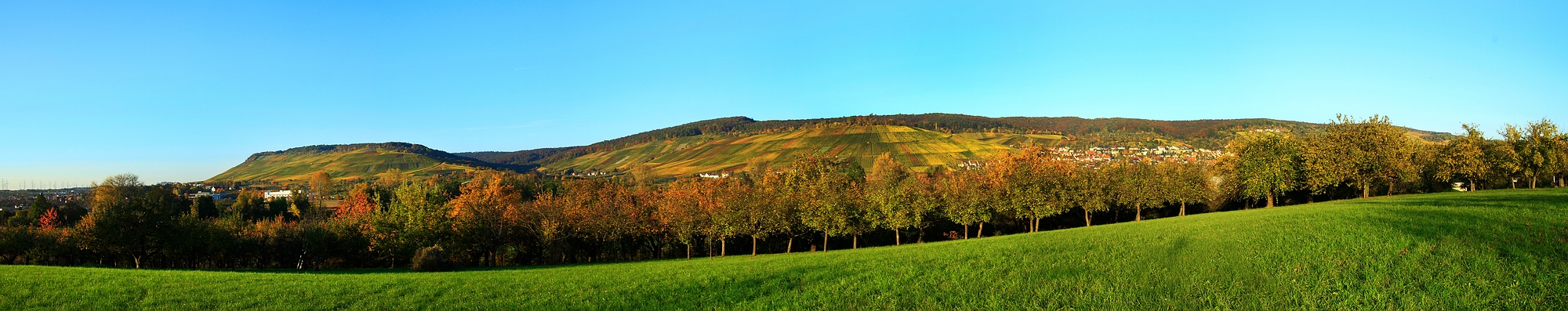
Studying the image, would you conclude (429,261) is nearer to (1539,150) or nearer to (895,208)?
(895,208)

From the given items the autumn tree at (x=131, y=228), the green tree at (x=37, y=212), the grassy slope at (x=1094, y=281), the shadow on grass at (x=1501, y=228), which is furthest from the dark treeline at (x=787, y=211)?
the shadow on grass at (x=1501, y=228)

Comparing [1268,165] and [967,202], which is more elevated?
[1268,165]

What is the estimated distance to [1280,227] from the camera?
23688mm

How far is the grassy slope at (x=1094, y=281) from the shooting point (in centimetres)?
1170

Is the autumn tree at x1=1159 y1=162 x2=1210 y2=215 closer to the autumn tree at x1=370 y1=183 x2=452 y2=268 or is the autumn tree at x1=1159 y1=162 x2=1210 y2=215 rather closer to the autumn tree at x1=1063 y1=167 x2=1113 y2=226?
the autumn tree at x1=1063 y1=167 x2=1113 y2=226

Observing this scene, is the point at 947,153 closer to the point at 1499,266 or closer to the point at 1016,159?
the point at 1016,159

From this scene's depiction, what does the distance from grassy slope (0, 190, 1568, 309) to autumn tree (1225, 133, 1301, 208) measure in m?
45.5

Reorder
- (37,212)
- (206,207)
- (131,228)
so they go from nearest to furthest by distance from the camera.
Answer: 1. (131,228)
2. (37,212)
3. (206,207)

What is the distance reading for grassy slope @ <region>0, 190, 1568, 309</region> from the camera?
11.7 metres

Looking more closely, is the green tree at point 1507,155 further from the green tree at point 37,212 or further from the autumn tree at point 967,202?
the green tree at point 37,212

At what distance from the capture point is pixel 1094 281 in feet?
46.4

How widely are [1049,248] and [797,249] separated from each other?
4458 cm

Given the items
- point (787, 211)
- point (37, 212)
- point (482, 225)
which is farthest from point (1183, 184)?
point (37, 212)

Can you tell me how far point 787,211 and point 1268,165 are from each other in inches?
2044
